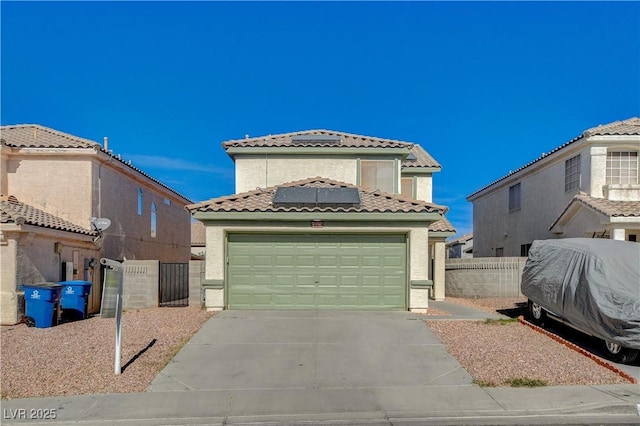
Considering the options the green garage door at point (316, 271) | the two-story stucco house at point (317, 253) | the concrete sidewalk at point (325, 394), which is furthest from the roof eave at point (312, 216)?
the concrete sidewalk at point (325, 394)

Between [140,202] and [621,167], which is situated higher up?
[621,167]

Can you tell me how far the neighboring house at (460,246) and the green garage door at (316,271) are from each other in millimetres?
30422

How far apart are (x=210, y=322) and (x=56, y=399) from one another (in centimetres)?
491

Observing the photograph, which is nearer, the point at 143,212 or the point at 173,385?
the point at 173,385

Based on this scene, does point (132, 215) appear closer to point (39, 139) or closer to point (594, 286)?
point (39, 139)

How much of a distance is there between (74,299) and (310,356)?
7.21 m

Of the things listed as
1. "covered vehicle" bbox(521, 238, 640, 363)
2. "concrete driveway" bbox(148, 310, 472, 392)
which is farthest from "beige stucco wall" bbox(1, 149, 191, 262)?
"covered vehicle" bbox(521, 238, 640, 363)

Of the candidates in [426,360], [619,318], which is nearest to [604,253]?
[619,318]

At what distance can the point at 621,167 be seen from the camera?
1816 centimetres

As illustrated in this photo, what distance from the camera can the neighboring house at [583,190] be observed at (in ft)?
54.5

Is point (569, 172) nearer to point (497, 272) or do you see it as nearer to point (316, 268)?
point (497, 272)

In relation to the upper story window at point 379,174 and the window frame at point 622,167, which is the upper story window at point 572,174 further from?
the upper story window at point 379,174

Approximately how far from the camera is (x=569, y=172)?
19578 mm

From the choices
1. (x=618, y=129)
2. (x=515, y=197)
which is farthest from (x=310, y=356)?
(x=515, y=197)
